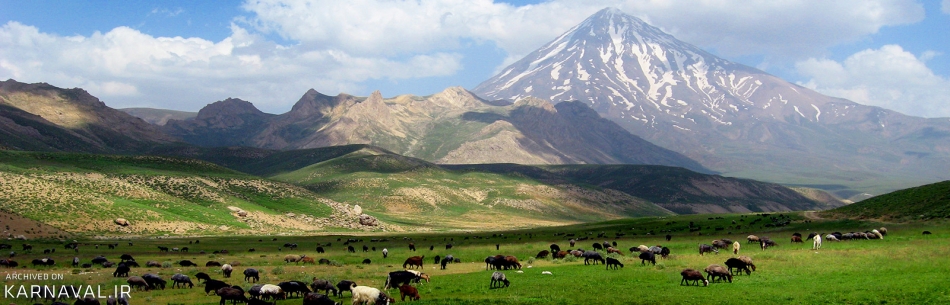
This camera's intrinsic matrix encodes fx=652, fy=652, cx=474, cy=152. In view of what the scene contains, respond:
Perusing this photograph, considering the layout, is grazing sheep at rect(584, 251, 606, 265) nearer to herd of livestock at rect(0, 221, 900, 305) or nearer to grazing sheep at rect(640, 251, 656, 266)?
herd of livestock at rect(0, 221, 900, 305)

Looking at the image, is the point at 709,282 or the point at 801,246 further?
the point at 801,246

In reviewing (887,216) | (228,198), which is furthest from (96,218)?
(887,216)

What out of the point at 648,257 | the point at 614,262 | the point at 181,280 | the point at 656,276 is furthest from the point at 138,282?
the point at 648,257

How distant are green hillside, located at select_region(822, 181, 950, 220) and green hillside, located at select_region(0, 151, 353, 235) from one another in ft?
309

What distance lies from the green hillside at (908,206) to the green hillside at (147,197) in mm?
94072

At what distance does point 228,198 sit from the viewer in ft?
435

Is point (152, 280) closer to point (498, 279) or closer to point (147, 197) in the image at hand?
point (498, 279)

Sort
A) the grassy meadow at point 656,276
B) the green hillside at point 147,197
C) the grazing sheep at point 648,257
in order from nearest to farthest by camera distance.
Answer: the grassy meadow at point 656,276, the grazing sheep at point 648,257, the green hillside at point 147,197

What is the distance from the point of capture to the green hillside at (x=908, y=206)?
250 feet

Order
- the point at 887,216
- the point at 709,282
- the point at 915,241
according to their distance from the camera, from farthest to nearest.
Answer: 1. the point at 887,216
2. the point at 915,241
3. the point at 709,282

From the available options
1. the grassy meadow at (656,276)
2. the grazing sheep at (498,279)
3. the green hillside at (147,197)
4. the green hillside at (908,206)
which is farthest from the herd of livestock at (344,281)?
the green hillside at (147,197)

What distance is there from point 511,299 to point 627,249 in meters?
34.3

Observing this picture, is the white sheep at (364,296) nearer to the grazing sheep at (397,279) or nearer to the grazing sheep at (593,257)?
the grazing sheep at (397,279)

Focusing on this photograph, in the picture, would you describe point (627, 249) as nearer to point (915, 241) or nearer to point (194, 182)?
point (915, 241)
